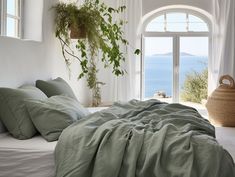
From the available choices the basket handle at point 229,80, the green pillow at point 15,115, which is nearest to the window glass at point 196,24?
the basket handle at point 229,80

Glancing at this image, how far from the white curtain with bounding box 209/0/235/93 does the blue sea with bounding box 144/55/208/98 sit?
40cm

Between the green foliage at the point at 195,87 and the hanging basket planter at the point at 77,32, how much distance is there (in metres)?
2.47

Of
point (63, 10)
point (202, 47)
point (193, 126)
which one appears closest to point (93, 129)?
point (193, 126)

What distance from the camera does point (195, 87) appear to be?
18.2 feet

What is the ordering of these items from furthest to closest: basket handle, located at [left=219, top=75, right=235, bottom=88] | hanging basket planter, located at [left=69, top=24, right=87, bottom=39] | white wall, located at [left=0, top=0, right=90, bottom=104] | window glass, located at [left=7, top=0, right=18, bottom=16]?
basket handle, located at [left=219, top=75, right=235, bottom=88]
hanging basket planter, located at [left=69, top=24, right=87, bottom=39]
window glass, located at [left=7, top=0, right=18, bottom=16]
white wall, located at [left=0, top=0, right=90, bottom=104]

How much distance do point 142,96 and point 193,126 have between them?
11.1 ft

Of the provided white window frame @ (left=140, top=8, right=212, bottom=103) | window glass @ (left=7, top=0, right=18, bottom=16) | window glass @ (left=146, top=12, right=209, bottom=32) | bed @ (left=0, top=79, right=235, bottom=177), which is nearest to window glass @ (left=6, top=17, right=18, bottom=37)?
window glass @ (left=7, top=0, right=18, bottom=16)

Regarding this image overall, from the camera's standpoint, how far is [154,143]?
1869mm

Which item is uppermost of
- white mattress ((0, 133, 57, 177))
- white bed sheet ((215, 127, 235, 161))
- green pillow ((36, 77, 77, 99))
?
green pillow ((36, 77, 77, 99))

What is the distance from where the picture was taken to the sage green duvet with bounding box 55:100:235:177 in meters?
1.76

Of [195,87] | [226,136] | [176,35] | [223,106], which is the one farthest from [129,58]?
[226,136]

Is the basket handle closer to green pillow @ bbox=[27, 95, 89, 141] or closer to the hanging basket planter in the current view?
the hanging basket planter

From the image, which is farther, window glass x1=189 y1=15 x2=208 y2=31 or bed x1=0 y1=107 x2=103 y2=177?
window glass x1=189 y1=15 x2=208 y2=31

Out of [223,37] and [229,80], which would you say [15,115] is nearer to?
[229,80]
